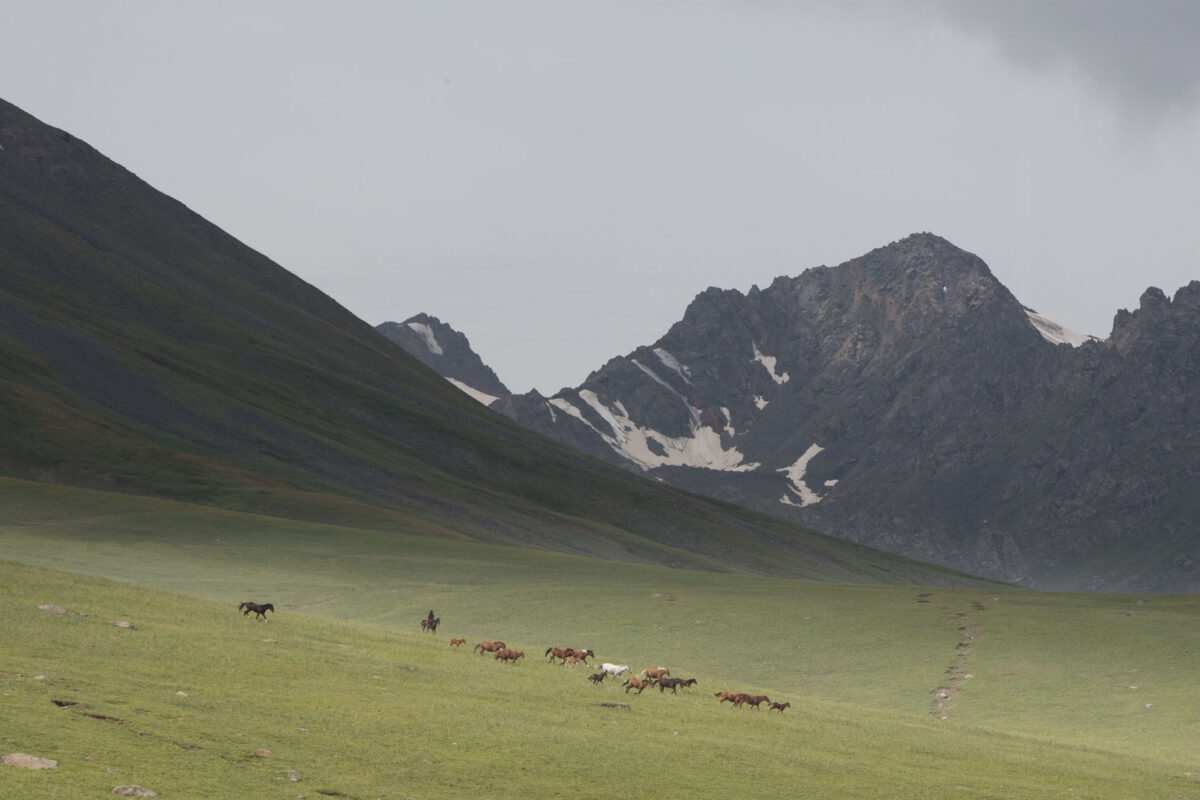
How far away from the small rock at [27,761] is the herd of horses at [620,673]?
2171cm

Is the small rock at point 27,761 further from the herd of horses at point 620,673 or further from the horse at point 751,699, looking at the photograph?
the horse at point 751,699

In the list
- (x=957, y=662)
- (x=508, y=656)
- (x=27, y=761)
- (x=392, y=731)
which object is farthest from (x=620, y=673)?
(x=27, y=761)

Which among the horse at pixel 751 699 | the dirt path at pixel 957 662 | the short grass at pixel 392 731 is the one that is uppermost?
the dirt path at pixel 957 662

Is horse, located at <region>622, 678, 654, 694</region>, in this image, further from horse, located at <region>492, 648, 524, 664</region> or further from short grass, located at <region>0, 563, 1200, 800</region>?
horse, located at <region>492, 648, 524, 664</region>

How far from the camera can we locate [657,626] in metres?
70.2

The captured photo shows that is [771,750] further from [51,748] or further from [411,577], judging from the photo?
[411,577]

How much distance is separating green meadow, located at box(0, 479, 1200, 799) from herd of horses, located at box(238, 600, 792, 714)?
752 mm

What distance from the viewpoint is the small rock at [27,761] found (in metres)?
23.2

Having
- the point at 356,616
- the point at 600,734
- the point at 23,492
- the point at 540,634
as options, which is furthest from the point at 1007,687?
the point at 23,492

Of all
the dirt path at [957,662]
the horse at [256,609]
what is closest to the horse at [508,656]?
the horse at [256,609]

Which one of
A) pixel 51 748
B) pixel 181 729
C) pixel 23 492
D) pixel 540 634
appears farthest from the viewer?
pixel 23 492

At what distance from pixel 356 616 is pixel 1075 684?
3947 cm

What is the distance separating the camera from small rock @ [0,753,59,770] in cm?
2320

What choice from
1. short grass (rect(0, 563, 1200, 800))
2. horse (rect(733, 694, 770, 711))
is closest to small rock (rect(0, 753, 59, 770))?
short grass (rect(0, 563, 1200, 800))
